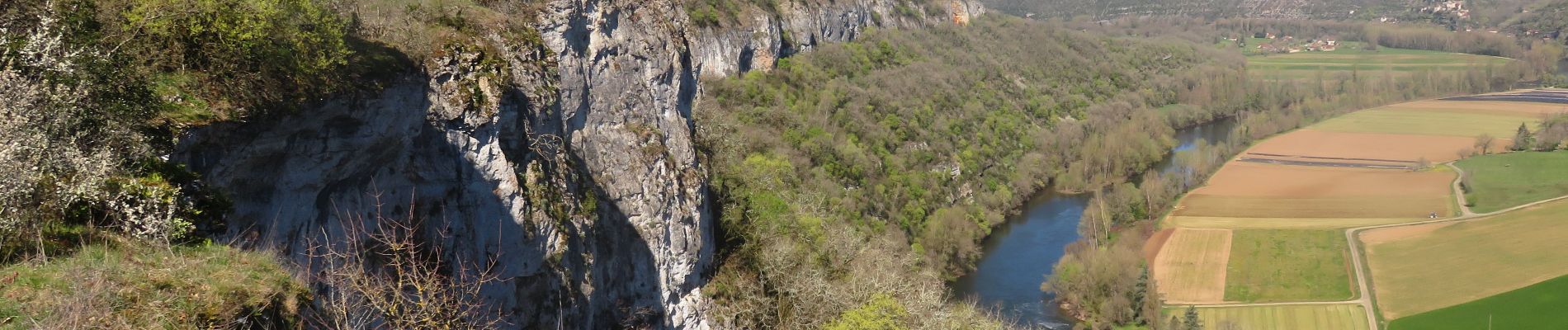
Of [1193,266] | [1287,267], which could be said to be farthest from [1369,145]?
[1193,266]

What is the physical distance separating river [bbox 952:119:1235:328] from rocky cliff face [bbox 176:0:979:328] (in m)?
22.5

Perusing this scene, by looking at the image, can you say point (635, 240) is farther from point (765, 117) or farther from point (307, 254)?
point (765, 117)

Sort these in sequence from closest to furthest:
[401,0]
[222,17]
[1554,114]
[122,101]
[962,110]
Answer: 1. [122,101]
2. [222,17]
3. [401,0]
4. [962,110]
5. [1554,114]

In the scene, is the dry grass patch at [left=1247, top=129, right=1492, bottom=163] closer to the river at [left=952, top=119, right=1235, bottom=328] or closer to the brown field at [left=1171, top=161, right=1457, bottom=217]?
the brown field at [left=1171, top=161, right=1457, bottom=217]

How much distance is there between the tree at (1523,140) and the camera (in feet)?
265

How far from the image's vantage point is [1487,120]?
315 ft

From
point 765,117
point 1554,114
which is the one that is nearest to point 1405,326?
point 765,117

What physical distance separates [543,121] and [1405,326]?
4212cm

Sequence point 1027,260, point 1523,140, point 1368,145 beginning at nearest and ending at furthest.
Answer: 1. point 1027,260
2. point 1523,140
3. point 1368,145

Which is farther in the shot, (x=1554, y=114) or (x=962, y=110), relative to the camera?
(x=1554, y=114)

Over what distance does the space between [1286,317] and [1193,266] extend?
7262 mm

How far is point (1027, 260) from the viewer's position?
53.0 metres

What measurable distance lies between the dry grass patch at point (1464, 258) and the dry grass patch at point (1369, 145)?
2128 cm

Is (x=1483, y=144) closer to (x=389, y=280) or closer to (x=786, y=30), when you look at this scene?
(x=786, y=30)
